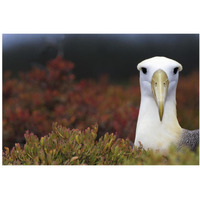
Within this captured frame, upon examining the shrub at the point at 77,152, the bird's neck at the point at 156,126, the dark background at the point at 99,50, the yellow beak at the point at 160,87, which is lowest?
the shrub at the point at 77,152

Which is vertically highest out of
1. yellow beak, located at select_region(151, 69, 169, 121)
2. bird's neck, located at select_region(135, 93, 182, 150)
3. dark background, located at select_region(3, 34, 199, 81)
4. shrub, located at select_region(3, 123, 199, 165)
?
dark background, located at select_region(3, 34, 199, 81)

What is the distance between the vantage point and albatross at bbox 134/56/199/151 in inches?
97.4

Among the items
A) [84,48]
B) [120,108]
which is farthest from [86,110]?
[84,48]

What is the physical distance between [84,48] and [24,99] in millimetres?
1021

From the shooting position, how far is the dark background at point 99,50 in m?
3.62

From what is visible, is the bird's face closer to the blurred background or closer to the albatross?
the albatross

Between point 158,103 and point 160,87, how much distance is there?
0.43ft

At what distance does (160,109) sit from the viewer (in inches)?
97.7

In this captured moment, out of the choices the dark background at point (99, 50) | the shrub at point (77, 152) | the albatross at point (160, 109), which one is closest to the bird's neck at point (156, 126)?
the albatross at point (160, 109)

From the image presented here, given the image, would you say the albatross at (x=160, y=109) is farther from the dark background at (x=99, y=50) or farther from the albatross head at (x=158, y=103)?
the dark background at (x=99, y=50)

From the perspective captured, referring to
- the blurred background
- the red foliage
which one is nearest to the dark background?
the blurred background

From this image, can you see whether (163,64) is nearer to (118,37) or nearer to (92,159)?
(92,159)

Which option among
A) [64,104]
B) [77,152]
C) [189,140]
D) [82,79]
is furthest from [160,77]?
[82,79]

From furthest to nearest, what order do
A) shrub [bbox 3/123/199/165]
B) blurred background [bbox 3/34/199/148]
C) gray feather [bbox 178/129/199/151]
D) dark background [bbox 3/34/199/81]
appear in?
blurred background [bbox 3/34/199/148] < dark background [bbox 3/34/199/81] < gray feather [bbox 178/129/199/151] < shrub [bbox 3/123/199/165]
